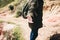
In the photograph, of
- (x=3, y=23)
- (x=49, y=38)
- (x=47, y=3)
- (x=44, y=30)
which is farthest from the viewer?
(x=47, y=3)

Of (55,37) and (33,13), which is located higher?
(33,13)

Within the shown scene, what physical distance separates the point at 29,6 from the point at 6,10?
437 inches

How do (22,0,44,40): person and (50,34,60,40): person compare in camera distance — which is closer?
(22,0,44,40): person

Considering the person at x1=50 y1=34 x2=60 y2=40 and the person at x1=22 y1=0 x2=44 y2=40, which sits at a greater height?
the person at x1=22 y1=0 x2=44 y2=40

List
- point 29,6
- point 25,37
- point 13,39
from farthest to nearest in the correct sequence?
point 13,39 → point 25,37 → point 29,6

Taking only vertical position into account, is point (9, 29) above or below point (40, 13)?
below

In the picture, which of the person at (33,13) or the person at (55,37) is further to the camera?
the person at (55,37)

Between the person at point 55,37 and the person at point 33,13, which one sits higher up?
the person at point 33,13

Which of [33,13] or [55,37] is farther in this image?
[55,37]

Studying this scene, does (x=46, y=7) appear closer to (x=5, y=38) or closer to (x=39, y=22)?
(x=5, y=38)

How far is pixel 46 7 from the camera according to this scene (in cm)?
1043

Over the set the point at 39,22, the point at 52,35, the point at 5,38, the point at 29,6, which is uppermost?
the point at 29,6

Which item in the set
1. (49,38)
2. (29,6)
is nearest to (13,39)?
(49,38)

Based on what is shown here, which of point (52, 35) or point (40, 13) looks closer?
point (40, 13)
